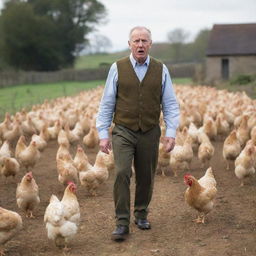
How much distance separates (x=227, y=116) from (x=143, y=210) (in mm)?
8447

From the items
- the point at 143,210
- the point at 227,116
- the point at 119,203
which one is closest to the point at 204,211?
the point at 143,210

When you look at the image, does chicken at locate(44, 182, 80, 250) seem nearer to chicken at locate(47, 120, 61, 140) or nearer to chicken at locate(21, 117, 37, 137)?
chicken at locate(47, 120, 61, 140)

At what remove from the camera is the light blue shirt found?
5.50 m

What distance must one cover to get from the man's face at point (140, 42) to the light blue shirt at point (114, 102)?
0.43 ft

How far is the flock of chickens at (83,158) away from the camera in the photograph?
5430 mm

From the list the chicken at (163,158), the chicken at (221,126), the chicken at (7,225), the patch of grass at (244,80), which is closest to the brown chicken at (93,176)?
the chicken at (163,158)

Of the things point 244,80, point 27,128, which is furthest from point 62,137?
point 244,80

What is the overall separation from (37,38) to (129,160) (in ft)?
159

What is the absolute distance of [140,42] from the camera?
17.6ft

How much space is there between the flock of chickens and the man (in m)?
0.66

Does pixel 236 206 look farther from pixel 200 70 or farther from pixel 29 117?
pixel 200 70

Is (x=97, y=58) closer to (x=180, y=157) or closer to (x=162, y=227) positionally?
(x=180, y=157)

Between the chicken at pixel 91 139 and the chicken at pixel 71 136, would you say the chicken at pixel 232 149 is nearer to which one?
the chicken at pixel 91 139

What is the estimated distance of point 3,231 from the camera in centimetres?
520
